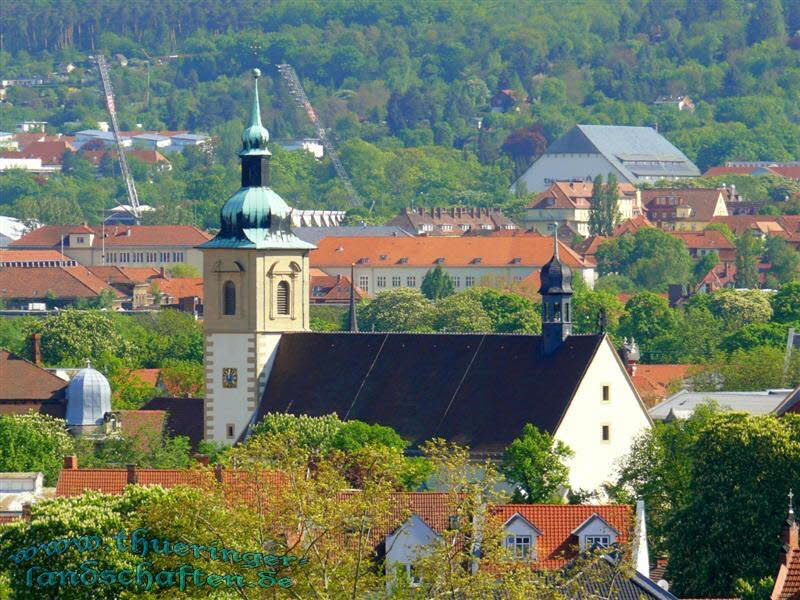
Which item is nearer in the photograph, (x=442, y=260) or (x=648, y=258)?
(x=442, y=260)

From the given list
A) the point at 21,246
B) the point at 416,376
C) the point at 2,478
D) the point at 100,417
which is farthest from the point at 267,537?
the point at 21,246

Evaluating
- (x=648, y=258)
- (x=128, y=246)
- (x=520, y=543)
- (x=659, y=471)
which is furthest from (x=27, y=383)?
(x=128, y=246)

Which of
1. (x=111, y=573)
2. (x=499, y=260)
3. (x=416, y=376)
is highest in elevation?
(x=499, y=260)

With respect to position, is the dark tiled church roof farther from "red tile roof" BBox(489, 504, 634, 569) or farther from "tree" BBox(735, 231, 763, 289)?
"tree" BBox(735, 231, 763, 289)

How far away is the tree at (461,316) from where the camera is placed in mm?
122562

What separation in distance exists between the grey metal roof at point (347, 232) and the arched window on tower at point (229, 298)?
109m

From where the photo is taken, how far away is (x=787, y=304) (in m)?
128

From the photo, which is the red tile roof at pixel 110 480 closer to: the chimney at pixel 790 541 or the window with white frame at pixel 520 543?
the window with white frame at pixel 520 543

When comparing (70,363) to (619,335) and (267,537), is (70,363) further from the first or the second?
(267,537)

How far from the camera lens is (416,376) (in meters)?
71.4

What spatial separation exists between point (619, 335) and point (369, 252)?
45.7 m

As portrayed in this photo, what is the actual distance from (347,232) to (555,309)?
4740 inches

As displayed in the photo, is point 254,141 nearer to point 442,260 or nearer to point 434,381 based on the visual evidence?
point 434,381

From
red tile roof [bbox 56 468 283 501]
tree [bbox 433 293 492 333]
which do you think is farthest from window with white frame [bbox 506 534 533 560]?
tree [bbox 433 293 492 333]
